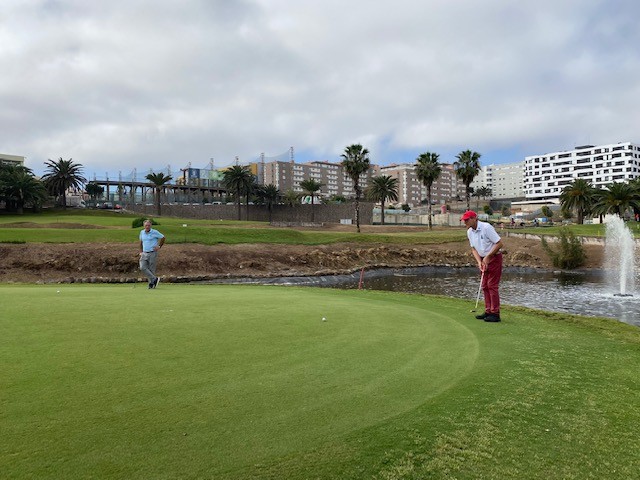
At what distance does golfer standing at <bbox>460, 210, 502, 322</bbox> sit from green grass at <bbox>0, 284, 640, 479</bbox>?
1.87 meters

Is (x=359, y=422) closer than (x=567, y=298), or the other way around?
(x=359, y=422)

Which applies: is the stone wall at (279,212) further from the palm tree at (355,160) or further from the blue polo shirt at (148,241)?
the blue polo shirt at (148,241)

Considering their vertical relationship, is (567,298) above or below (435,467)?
below

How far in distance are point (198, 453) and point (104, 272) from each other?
31116 mm

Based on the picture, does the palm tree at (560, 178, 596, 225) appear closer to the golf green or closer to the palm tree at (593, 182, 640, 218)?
the palm tree at (593, 182, 640, 218)

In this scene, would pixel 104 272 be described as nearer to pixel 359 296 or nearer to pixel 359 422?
pixel 359 296

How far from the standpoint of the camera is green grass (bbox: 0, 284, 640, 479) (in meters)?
3.52

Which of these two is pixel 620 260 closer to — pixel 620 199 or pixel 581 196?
pixel 620 199

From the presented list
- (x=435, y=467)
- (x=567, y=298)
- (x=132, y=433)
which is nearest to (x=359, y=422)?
(x=435, y=467)

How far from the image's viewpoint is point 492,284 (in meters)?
9.99

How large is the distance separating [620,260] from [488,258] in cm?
4103

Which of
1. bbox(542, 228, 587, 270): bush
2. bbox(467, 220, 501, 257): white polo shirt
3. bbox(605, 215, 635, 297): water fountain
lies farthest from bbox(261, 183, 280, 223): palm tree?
bbox(467, 220, 501, 257): white polo shirt

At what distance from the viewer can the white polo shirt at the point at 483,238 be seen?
10.1 meters

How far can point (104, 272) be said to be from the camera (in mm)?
31453
